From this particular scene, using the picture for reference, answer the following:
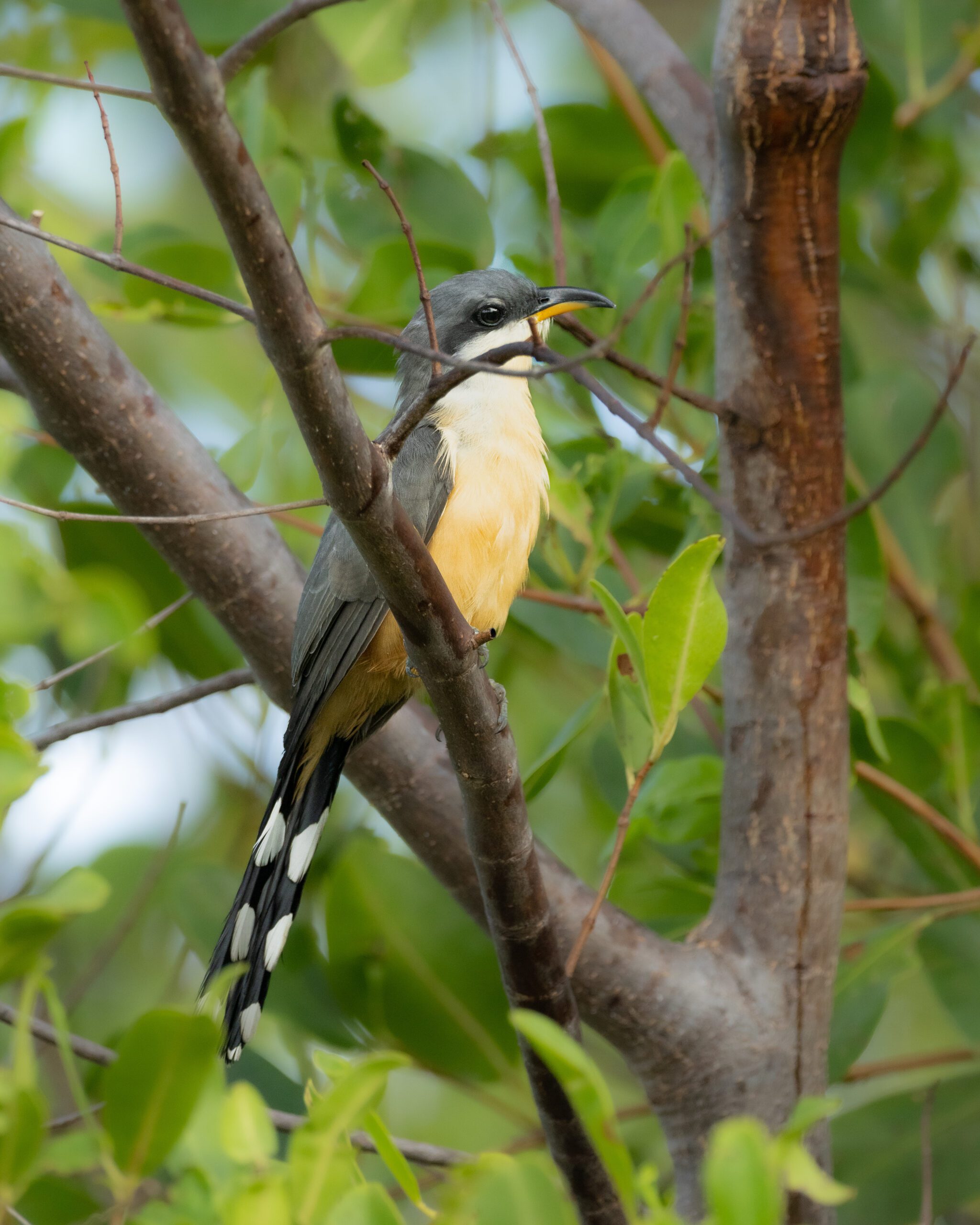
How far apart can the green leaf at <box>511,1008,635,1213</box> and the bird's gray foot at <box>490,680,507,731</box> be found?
88cm

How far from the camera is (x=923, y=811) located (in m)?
3.15

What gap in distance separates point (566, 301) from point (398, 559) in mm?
1754

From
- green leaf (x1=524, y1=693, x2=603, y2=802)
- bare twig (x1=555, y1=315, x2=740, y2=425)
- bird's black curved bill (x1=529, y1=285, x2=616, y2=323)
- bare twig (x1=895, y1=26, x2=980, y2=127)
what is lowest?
green leaf (x1=524, y1=693, x2=603, y2=802)

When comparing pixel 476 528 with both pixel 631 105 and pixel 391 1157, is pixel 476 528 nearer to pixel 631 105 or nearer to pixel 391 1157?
pixel 391 1157

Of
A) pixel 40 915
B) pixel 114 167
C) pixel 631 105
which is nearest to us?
pixel 40 915

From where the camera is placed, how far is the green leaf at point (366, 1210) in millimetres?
1339

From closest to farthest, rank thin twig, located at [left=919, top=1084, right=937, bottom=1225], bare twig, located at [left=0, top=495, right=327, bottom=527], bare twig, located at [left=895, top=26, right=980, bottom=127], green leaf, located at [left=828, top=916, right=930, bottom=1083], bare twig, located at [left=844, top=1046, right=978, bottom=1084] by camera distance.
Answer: bare twig, located at [left=0, top=495, right=327, bottom=527]
thin twig, located at [left=919, top=1084, right=937, bottom=1225]
green leaf, located at [left=828, top=916, right=930, bottom=1083]
bare twig, located at [left=844, top=1046, right=978, bottom=1084]
bare twig, located at [left=895, top=26, right=980, bottom=127]

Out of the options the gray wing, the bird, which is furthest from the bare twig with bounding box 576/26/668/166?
the gray wing

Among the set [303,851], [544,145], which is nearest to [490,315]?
[544,145]

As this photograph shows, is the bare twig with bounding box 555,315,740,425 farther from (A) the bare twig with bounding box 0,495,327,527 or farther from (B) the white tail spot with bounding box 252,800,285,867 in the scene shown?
(B) the white tail spot with bounding box 252,800,285,867

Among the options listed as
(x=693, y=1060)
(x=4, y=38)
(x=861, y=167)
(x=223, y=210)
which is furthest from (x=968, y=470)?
(x=4, y=38)

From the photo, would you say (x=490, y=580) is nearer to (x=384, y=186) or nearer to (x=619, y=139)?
(x=384, y=186)

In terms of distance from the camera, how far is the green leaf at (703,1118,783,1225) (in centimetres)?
118

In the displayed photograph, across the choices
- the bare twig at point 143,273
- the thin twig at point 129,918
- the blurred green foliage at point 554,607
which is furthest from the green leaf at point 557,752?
the bare twig at point 143,273
